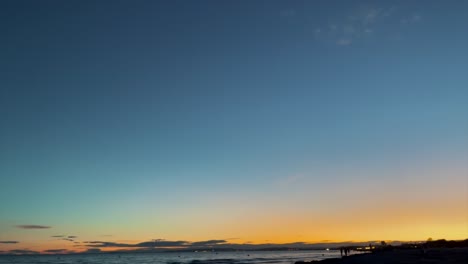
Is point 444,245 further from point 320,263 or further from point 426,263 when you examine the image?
point 426,263

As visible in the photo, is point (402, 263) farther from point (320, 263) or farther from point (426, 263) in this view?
point (320, 263)

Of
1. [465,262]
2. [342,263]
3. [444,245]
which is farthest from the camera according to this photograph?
[444,245]

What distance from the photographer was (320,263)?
74875 mm

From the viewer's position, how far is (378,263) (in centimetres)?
5734

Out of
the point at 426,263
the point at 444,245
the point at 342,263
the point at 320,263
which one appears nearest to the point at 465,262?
the point at 426,263

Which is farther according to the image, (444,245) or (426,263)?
(444,245)

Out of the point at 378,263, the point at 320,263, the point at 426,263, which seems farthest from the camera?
the point at 320,263

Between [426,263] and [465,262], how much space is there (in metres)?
5.86

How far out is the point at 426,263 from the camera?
51.4 metres

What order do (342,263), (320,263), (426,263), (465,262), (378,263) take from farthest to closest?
1. (320,263)
2. (342,263)
3. (378,263)
4. (426,263)
5. (465,262)

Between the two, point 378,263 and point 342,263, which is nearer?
point 378,263

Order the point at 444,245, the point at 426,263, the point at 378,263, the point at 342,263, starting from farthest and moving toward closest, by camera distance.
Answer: the point at 444,245 → the point at 342,263 → the point at 378,263 → the point at 426,263

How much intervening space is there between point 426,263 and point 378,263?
7476 mm

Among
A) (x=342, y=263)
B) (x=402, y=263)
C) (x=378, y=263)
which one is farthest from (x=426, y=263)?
(x=342, y=263)
